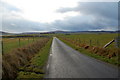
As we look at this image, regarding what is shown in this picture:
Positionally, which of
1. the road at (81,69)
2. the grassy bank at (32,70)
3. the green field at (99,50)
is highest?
the green field at (99,50)

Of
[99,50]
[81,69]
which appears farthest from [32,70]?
[99,50]

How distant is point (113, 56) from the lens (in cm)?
1513

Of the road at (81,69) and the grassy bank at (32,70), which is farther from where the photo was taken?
the grassy bank at (32,70)

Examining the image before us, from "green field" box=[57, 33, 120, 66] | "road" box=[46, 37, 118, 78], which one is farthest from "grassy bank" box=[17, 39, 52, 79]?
"green field" box=[57, 33, 120, 66]

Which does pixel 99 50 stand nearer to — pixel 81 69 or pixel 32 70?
pixel 81 69

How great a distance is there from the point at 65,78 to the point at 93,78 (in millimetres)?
1416

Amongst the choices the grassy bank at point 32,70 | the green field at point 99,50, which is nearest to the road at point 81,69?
the grassy bank at point 32,70

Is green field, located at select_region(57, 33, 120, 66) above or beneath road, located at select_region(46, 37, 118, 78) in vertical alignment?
above

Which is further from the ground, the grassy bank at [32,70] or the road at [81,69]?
the road at [81,69]

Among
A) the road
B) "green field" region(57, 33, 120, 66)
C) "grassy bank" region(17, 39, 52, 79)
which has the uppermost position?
"green field" region(57, 33, 120, 66)

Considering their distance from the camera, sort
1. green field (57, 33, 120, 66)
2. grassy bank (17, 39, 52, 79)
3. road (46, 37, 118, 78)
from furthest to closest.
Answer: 1. green field (57, 33, 120, 66)
2. grassy bank (17, 39, 52, 79)
3. road (46, 37, 118, 78)

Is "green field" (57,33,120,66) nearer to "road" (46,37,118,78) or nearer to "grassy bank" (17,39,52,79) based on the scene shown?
"road" (46,37,118,78)

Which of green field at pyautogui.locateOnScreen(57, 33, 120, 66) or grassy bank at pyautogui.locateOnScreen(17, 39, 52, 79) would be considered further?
green field at pyautogui.locateOnScreen(57, 33, 120, 66)

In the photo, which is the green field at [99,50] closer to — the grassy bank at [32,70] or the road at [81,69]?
the road at [81,69]
